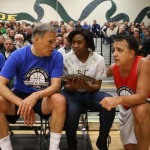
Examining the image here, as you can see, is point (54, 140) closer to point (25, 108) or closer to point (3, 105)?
Answer: point (25, 108)

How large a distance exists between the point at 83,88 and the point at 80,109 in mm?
196

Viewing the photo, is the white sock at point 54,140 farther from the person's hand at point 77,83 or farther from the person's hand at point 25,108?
the person's hand at point 77,83

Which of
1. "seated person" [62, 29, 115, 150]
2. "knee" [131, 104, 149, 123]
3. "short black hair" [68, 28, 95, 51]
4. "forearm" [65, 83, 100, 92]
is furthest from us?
"short black hair" [68, 28, 95, 51]

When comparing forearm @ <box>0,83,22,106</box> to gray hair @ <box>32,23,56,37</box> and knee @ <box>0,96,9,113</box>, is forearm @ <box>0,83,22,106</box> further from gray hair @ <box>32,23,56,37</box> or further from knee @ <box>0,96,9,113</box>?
gray hair @ <box>32,23,56,37</box>

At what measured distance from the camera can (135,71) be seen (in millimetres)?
2248

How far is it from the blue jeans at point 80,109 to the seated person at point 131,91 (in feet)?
0.52

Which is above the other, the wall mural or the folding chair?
the wall mural

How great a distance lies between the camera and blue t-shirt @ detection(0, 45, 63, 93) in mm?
2393

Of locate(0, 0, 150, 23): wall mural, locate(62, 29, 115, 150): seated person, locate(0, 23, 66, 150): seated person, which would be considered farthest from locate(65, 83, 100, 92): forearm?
locate(0, 0, 150, 23): wall mural

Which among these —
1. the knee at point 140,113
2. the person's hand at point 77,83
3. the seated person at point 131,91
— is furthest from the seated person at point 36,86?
the knee at point 140,113

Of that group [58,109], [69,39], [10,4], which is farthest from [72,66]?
[10,4]

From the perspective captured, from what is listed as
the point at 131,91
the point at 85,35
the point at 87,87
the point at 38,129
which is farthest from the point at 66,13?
the point at 131,91

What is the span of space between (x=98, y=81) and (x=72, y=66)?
27 cm

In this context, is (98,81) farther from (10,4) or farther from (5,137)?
(10,4)
